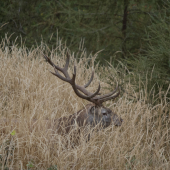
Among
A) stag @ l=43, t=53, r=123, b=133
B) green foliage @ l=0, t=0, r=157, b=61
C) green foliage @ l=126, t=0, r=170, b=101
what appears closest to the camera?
stag @ l=43, t=53, r=123, b=133

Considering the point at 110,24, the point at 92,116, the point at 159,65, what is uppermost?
Result: the point at 110,24

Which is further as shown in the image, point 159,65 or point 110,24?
point 110,24

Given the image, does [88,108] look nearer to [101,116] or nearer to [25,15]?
[101,116]

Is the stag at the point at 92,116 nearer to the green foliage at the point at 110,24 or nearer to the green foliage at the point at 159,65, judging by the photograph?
the green foliage at the point at 159,65

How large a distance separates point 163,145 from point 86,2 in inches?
185

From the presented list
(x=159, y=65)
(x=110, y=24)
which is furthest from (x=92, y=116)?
(x=110, y=24)

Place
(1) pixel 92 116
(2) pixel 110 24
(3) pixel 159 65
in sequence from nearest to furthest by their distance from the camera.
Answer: (1) pixel 92 116 < (3) pixel 159 65 < (2) pixel 110 24

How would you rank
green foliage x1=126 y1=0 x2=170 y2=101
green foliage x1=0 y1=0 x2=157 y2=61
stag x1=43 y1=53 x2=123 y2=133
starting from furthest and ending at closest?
1. green foliage x1=0 y1=0 x2=157 y2=61
2. green foliage x1=126 y1=0 x2=170 y2=101
3. stag x1=43 y1=53 x2=123 y2=133

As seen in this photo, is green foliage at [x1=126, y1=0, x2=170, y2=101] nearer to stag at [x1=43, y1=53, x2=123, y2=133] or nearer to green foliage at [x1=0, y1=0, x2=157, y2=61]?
stag at [x1=43, y1=53, x2=123, y2=133]

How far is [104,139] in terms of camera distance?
350 cm

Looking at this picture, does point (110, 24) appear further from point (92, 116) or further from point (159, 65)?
point (92, 116)

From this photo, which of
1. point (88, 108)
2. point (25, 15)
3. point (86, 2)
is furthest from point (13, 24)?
point (88, 108)

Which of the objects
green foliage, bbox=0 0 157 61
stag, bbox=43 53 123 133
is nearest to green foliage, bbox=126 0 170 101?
stag, bbox=43 53 123 133

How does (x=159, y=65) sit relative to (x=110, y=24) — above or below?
below
